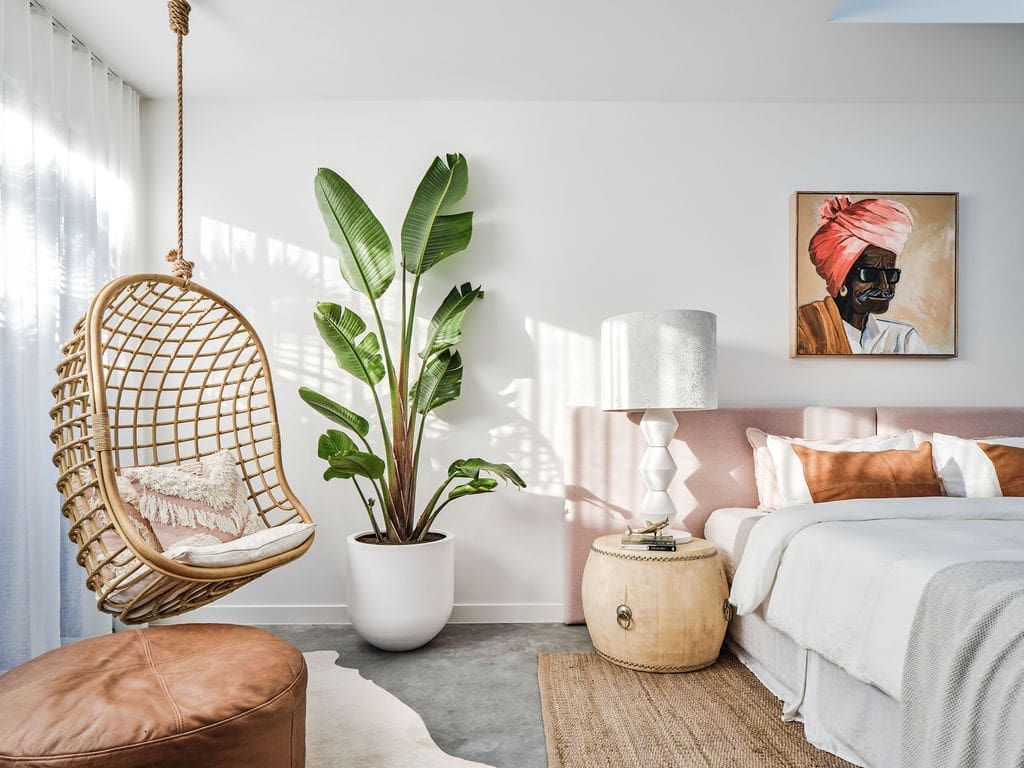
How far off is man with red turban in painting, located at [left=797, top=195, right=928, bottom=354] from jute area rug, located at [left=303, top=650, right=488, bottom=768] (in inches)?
94.8

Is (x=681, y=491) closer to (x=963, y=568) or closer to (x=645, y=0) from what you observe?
(x=963, y=568)

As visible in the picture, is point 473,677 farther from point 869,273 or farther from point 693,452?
point 869,273

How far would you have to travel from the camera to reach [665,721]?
215cm

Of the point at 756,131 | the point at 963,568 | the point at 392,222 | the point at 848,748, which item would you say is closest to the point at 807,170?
the point at 756,131

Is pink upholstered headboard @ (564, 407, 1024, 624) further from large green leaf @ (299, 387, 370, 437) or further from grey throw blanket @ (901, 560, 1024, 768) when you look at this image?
grey throw blanket @ (901, 560, 1024, 768)

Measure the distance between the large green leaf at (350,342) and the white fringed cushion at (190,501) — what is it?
76 cm

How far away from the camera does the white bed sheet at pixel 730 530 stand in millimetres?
2670

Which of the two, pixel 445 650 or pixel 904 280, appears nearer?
pixel 445 650

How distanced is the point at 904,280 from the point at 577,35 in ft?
6.40

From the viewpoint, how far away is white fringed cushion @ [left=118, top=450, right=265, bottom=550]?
6.98 feet

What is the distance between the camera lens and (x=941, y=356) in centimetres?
334

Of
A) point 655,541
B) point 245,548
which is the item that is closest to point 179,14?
point 245,548

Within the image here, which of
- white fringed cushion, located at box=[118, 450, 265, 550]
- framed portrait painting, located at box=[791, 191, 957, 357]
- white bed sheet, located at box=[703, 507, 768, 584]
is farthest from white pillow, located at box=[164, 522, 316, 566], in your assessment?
framed portrait painting, located at box=[791, 191, 957, 357]

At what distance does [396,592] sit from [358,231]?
1535 mm
